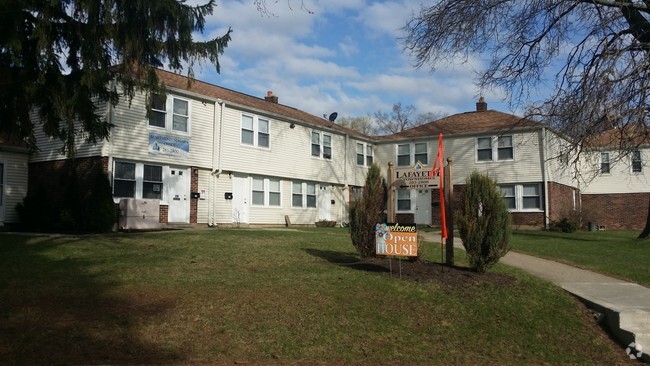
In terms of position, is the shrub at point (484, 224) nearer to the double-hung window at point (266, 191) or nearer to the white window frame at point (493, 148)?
the double-hung window at point (266, 191)

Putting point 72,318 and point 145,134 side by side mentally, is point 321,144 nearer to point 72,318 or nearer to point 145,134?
point 145,134

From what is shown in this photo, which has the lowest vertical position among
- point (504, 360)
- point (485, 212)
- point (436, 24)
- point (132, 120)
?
point (504, 360)

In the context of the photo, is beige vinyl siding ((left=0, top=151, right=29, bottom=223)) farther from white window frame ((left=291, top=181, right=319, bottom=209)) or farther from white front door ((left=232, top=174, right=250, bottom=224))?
white window frame ((left=291, top=181, right=319, bottom=209))

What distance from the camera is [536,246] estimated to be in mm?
16219

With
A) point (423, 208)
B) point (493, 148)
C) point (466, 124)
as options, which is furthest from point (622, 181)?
point (423, 208)

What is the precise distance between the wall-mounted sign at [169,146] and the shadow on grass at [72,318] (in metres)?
9.56

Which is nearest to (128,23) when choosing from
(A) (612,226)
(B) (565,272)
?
(B) (565,272)

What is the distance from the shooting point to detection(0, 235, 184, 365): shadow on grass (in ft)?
18.6

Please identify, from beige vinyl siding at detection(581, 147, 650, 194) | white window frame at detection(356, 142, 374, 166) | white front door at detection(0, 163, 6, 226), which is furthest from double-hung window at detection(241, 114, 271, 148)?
beige vinyl siding at detection(581, 147, 650, 194)

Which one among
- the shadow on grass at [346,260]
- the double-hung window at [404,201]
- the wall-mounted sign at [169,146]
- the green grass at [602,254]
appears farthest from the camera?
the double-hung window at [404,201]

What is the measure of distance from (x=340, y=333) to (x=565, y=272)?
6.67 m

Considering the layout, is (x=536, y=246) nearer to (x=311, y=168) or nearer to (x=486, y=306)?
(x=486, y=306)

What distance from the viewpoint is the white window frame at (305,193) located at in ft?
80.1

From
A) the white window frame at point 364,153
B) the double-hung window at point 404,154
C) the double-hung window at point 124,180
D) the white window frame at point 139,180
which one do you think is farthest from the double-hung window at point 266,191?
the double-hung window at point 404,154
